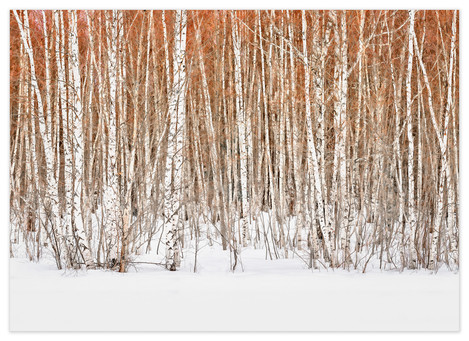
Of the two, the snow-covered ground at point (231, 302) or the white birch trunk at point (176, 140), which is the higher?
the white birch trunk at point (176, 140)

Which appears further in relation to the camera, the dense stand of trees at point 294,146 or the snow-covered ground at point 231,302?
the dense stand of trees at point 294,146

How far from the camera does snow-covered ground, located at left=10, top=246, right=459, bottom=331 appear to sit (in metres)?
4.16

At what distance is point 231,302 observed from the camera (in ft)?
14.1

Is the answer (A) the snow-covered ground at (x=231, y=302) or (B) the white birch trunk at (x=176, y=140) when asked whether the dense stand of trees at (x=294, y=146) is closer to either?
(B) the white birch trunk at (x=176, y=140)

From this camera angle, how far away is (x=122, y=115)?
6.12 meters

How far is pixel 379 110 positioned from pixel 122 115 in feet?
10.1

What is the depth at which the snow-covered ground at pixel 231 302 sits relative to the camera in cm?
416
